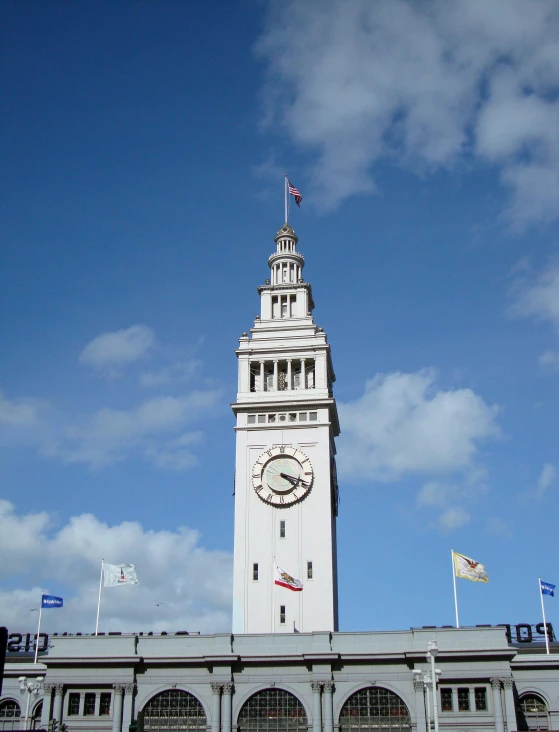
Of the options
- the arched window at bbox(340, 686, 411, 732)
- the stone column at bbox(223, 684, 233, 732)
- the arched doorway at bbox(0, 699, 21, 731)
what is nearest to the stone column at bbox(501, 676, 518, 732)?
the arched window at bbox(340, 686, 411, 732)

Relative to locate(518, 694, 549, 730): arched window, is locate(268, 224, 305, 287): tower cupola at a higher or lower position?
higher

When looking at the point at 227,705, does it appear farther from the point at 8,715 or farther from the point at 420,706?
the point at 8,715

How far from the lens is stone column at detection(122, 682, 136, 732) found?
68688 millimetres

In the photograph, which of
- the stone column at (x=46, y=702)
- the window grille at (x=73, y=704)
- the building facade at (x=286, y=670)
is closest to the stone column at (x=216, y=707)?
the building facade at (x=286, y=670)

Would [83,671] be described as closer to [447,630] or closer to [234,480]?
[234,480]

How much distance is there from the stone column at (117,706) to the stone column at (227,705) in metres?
8.50

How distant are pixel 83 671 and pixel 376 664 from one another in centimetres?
2417

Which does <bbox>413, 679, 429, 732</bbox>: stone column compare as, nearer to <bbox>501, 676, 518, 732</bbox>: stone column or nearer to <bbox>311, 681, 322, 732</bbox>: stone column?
<bbox>501, 676, 518, 732</bbox>: stone column

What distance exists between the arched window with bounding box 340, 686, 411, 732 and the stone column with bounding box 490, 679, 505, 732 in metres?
6.62

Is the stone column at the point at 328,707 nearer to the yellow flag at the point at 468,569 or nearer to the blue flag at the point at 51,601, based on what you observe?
the yellow flag at the point at 468,569

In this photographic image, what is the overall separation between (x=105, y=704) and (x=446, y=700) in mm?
27539

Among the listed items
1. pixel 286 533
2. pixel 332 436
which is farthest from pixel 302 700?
pixel 332 436

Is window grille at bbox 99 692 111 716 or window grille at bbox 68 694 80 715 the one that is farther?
window grille at bbox 68 694 80 715

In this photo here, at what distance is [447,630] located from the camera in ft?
225
